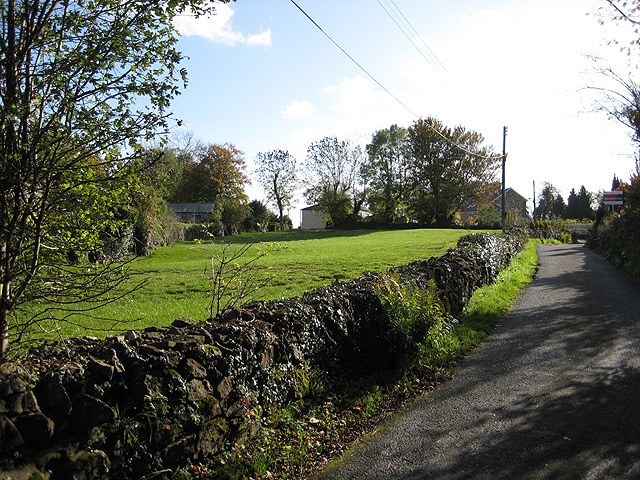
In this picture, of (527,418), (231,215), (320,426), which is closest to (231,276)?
(320,426)

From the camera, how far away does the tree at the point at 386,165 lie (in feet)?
190

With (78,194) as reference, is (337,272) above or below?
below

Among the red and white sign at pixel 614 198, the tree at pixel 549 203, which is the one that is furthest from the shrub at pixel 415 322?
the tree at pixel 549 203

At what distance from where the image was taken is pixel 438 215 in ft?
184

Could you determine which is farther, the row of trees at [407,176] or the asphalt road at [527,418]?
the row of trees at [407,176]

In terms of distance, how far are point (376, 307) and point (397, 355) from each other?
73 cm

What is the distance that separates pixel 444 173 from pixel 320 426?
2129 inches

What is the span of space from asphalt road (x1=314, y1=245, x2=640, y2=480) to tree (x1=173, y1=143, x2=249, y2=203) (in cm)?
6397

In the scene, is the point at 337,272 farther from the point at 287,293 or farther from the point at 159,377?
the point at 159,377

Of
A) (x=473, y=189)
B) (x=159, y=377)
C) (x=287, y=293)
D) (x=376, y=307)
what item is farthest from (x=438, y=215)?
(x=159, y=377)

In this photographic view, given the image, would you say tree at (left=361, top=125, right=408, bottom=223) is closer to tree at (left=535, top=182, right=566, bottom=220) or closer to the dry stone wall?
tree at (left=535, top=182, right=566, bottom=220)

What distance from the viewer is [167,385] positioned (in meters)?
3.57

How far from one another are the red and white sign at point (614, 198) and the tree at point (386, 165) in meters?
28.0

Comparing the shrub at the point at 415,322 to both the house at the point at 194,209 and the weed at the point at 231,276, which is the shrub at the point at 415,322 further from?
the house at the point at 194,209
